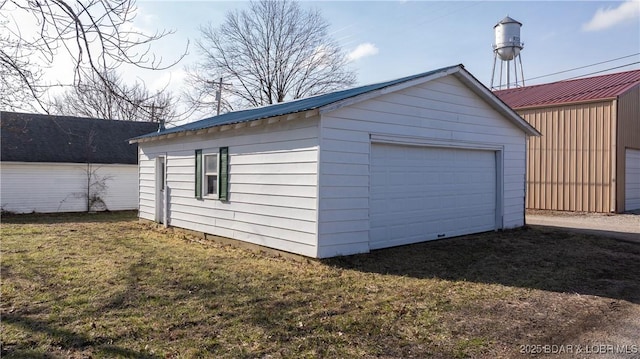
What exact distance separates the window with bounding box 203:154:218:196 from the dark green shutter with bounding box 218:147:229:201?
0.44 m

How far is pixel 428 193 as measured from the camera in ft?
30.0

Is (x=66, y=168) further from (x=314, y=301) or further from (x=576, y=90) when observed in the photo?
(x=576, y=90)

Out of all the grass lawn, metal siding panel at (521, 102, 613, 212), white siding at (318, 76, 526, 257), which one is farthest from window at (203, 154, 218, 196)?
metal siding panel at (521, 102, 613, 212)

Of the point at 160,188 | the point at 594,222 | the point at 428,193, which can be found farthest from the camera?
the point at 594,222

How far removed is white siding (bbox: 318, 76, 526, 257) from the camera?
23.5 ft

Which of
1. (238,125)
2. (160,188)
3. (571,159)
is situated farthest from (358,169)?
(571,159)

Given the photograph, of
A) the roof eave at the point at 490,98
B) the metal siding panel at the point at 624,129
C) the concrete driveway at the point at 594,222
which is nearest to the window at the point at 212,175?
the roof eave at the point at 490,98

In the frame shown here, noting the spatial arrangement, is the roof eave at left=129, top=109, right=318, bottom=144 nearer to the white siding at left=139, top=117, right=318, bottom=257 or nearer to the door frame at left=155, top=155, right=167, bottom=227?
the white siding at left=139, top=117, right=318, bottom=257

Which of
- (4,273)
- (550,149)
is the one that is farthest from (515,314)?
(550,149)

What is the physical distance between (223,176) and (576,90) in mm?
15254

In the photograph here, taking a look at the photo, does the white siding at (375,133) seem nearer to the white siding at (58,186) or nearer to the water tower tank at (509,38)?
the white siding at (58,186)

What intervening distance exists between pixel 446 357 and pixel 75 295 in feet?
15.0

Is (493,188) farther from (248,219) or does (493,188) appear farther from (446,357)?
(446,357)

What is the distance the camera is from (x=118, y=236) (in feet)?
36.2
